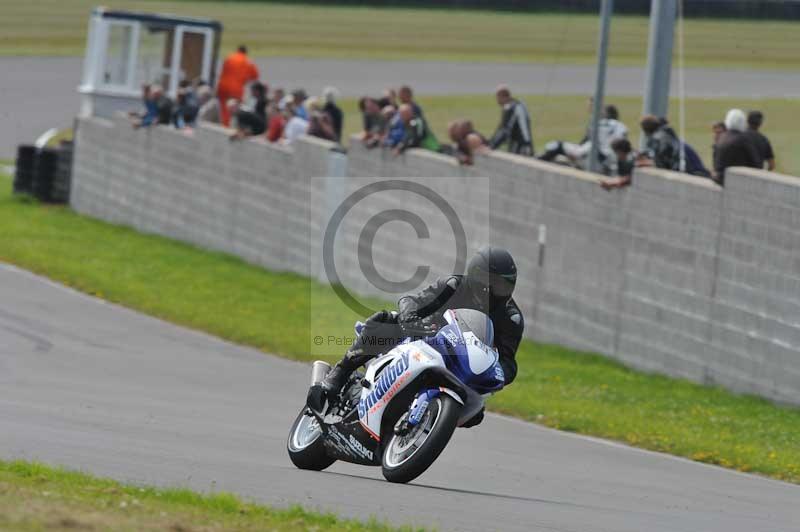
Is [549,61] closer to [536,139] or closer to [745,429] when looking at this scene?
[536,139]

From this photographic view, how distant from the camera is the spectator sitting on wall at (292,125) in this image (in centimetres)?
2572

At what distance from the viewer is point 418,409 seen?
30.9 ft

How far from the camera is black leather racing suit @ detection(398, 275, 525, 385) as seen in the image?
385 inches

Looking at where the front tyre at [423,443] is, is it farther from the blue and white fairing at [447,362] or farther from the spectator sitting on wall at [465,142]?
the spectator sitting on wall at [465,142]

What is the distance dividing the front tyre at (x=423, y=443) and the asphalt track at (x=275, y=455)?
137mm

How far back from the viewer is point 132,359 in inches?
691

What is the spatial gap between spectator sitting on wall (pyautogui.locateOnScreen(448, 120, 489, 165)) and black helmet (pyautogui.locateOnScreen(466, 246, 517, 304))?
11621mm

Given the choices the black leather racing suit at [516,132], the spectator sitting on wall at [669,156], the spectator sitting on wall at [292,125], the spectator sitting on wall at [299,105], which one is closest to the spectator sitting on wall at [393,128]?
the black leather racing suit at [516,132]

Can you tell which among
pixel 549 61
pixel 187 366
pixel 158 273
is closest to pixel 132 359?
pixel 187 366

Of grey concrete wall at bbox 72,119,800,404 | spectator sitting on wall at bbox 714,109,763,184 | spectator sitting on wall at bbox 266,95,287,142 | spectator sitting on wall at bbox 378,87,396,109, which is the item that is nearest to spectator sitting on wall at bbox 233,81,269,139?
grey concrete wall at bbox 72,119,800,404

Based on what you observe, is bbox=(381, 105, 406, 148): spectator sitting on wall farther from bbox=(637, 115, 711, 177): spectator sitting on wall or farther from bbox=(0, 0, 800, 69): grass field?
bbox=(0, 0, 800, 69): grass field

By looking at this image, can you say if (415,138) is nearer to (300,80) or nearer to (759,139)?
(759,139)

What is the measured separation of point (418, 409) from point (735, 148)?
27.8ft

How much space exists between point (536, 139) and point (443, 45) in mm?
28783
